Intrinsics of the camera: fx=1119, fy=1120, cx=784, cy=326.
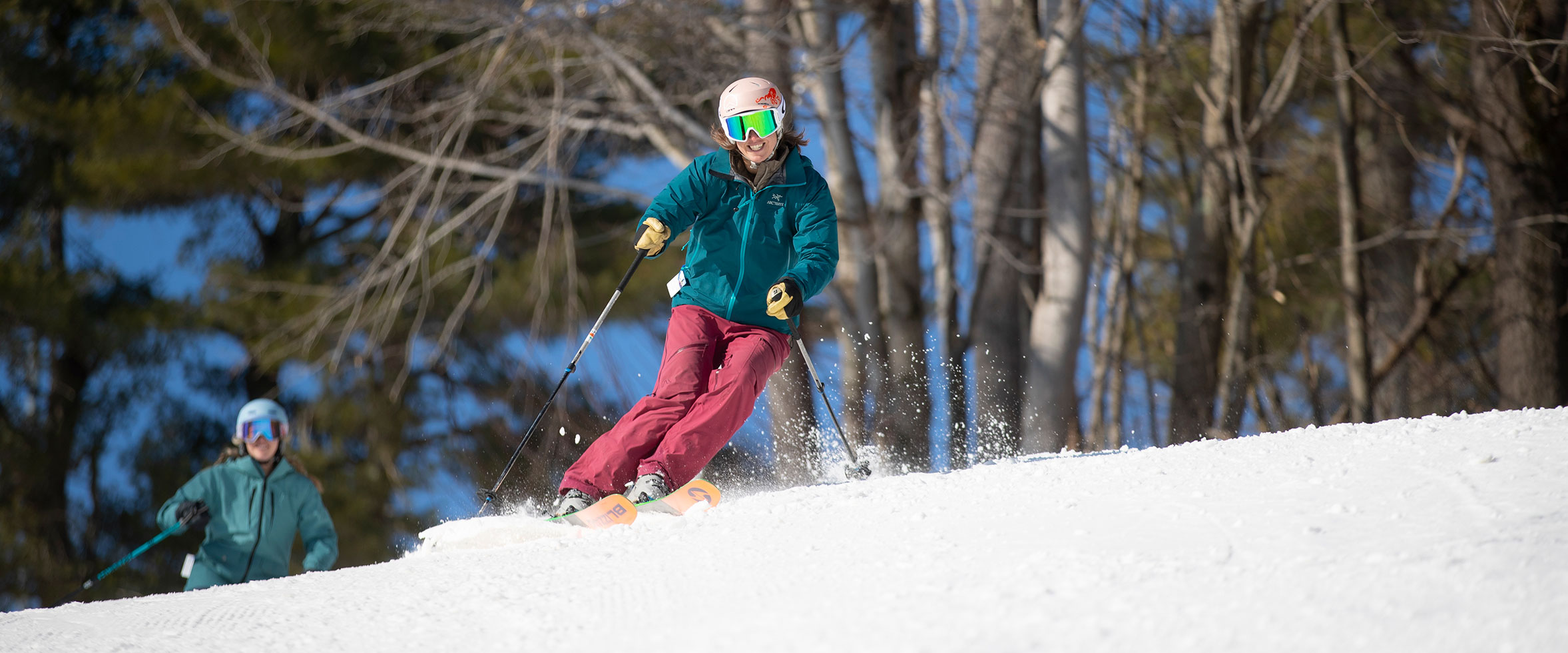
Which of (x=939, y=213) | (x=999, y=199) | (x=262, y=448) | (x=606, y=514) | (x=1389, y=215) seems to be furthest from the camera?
(x=1389, y=215)

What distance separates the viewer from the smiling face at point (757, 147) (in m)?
3.55

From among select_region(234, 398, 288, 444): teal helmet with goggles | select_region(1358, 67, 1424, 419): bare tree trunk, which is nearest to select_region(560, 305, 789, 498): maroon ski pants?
select_region(234, 398, 288, 444): teal helmet with goggles

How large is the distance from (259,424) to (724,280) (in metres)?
A: 2.10

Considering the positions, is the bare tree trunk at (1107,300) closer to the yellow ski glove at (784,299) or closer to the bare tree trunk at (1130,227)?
the bare tree trunk at (1130,227)

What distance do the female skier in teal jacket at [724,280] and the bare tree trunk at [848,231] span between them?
3.72 m

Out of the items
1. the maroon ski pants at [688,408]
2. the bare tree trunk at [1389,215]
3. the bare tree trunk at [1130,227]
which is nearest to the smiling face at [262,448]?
the maroon ski pants at [688,408]

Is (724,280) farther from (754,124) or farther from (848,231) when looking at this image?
(848,231)

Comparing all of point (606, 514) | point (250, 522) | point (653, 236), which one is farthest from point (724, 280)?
point (250, 522)

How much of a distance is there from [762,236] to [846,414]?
3.99 metres

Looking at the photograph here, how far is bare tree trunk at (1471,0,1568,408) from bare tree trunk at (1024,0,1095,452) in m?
2.46

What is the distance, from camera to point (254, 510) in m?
4.33

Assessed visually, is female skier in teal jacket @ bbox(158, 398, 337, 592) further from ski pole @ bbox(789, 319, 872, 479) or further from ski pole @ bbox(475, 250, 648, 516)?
ski pole @ bbox(789, 319, 872, 479)

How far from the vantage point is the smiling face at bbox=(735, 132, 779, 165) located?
3549 millimetres

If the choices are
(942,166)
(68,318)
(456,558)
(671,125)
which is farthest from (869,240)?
(68,318)
